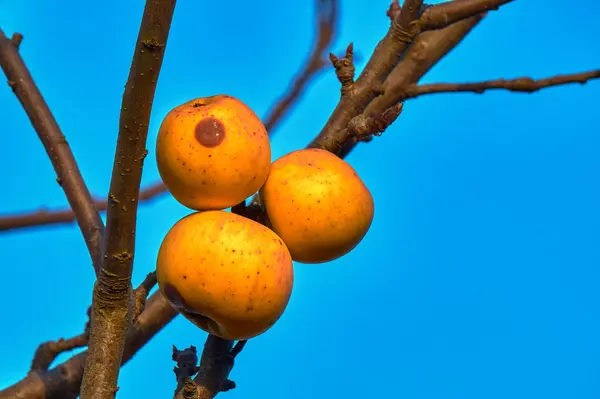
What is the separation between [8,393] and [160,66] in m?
1.44

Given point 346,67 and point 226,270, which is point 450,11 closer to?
point 346,67

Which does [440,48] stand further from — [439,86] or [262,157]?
[262,157]

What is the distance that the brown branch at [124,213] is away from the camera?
4.51ft

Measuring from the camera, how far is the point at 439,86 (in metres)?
2.10

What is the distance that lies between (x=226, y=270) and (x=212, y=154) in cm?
25

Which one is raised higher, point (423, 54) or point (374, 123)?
point (423, 54)

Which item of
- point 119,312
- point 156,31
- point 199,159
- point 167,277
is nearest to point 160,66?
point 156,31

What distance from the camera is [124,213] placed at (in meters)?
1.54

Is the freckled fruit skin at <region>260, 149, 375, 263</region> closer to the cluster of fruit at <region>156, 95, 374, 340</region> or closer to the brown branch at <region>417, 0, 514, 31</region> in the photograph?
the cluster of fruit at <region>156, 95, 374, 340</region>

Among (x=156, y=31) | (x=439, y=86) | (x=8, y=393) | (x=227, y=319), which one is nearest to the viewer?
(x=156, y=31)

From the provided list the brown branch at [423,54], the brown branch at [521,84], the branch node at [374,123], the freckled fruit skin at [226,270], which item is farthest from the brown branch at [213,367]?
the brown branch at [423,54]

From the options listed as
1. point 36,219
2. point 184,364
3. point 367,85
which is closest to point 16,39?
point 36,219

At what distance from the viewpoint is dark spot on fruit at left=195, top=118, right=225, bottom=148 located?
163 centimetres

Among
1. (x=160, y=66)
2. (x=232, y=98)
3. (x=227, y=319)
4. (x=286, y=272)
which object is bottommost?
(x=227, y=319)
